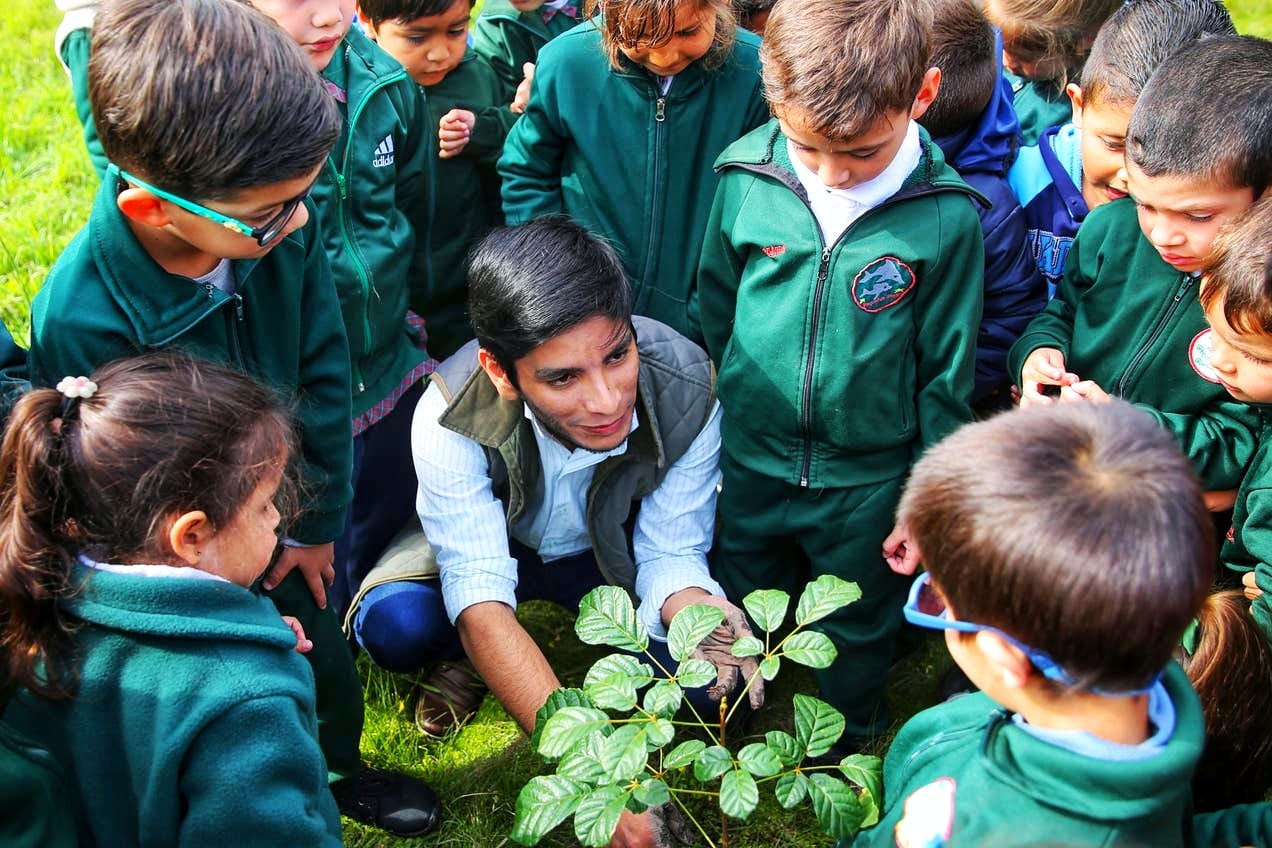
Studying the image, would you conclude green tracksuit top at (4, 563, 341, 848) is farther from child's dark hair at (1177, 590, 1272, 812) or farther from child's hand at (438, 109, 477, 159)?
child's hand at (438, 109, 477, 159)

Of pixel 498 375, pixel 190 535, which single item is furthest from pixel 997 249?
pixel 190 535

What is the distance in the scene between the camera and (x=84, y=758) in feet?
5.65

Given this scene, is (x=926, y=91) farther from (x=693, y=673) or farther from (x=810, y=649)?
(x=693, y=673)

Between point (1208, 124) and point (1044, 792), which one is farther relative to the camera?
point (1208, 124)

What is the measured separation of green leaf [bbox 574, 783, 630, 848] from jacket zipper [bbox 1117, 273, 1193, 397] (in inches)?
59.9

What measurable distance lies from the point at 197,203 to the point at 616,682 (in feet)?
3.56

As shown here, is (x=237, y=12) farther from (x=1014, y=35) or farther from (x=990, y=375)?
(x=1014, y=35)

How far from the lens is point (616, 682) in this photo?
1.92 m

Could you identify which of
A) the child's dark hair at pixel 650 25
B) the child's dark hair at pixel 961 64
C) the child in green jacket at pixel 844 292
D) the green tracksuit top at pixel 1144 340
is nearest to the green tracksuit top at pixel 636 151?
the child's dark hair at pixel 650 25

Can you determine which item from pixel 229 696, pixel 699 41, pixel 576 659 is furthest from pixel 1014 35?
pixel 229 696

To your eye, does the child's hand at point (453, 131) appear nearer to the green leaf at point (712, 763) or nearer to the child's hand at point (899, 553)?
the child's hand at point (899, 553)

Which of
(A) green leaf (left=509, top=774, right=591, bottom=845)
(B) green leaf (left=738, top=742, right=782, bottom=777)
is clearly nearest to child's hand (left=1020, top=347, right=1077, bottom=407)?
(B) green leaf (left=738, top=742, right=782, bottom=777)

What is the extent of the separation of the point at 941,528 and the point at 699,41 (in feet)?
6.06

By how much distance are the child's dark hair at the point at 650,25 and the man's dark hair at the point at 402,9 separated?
492mm
